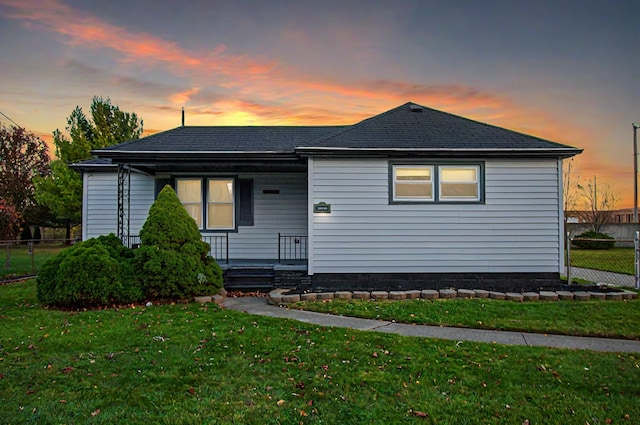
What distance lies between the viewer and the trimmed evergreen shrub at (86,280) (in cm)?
698

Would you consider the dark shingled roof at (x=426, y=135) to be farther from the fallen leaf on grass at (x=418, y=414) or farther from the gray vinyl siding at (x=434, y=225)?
the fallen leaf on grass at (x=418, y=414)

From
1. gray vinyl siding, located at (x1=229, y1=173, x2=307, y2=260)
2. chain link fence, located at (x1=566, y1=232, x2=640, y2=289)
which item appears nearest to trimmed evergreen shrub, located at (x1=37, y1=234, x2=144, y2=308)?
gray vinyl siding, located at (x1=229, y1=173, x2=307, y2=260)

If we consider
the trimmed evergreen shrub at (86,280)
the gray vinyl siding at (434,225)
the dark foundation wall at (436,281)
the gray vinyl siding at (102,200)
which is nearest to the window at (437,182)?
the gray vinyl siding at (434,225)

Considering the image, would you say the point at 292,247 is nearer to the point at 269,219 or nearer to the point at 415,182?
the point at 269,219

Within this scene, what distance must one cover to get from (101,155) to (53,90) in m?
6.05

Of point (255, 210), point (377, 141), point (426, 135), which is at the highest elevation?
point (426, 135)

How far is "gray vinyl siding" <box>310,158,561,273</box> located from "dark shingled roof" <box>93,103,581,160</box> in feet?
1.32

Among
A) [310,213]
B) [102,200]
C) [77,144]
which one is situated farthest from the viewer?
[77,144]

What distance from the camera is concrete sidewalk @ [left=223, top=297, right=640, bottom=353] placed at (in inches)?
197

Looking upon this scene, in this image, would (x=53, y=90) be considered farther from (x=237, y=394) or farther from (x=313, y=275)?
(x=237, y=394)

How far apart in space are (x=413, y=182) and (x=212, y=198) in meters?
5.33

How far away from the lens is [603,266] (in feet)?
43.8

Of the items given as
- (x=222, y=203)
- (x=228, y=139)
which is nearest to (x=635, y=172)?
Result: (x=228, y=139)

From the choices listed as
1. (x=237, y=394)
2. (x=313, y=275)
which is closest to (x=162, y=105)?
(x=313, y=275)
